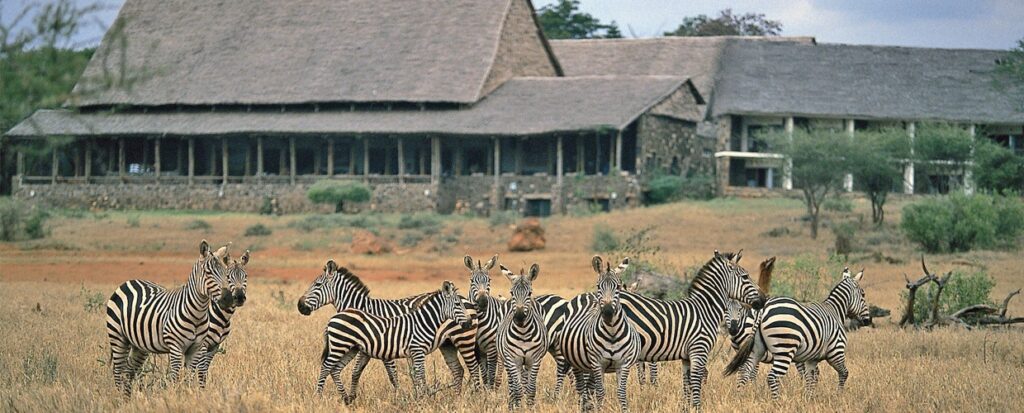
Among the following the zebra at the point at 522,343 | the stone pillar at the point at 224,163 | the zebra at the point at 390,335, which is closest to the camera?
the zebra at the point at 522,343

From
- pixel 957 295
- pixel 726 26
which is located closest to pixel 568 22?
pixel 726 26

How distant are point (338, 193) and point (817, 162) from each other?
16.3m

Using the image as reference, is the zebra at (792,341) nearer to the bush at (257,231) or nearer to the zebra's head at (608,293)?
the zebra's head at (608,293)

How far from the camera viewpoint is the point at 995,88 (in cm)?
4981

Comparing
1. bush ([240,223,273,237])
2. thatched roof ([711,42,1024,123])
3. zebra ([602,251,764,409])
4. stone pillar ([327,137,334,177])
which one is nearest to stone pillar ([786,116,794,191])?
thatched roof ([711,42,1024,123])

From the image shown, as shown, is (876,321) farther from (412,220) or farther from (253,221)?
(253,221)

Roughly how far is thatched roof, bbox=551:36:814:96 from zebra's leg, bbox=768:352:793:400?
4220 centimetres

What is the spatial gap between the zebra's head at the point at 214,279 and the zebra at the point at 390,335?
1.03m

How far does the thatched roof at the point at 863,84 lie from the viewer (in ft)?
165

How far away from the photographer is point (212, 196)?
52.0m

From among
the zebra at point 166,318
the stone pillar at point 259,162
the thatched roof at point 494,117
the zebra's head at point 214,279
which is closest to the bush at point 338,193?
the thatched roof at point 494,117

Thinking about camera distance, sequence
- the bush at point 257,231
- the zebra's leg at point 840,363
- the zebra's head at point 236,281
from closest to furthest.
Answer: the zebra's head at point 236,281, the zebra's leg at point 840,363, the bush at point 257,231

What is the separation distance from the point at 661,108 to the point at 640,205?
3683 mm

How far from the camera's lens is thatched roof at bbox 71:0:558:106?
50.7 m
